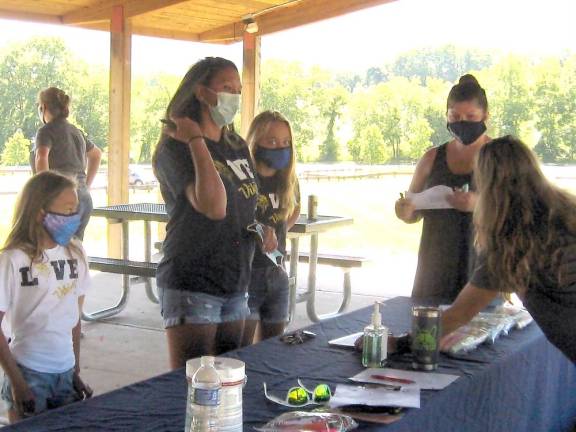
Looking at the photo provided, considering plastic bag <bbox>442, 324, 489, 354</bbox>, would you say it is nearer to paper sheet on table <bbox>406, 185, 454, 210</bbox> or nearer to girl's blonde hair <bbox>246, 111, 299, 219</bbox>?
paper sheet on table <bbox>406, 185, 454, 210</bbox>

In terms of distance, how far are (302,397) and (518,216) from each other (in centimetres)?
78

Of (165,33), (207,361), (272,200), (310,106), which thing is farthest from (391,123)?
(207,361)

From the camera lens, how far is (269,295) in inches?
105

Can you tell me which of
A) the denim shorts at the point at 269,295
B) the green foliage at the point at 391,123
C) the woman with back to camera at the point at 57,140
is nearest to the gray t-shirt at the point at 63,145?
the woman with back to camera at the point at 57,140

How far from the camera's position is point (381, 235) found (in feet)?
33.0

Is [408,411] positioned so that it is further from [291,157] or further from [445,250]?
[291,157]

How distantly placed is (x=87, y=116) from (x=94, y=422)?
7554mm

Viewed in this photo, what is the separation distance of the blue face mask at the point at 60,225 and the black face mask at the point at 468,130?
1.44 meters

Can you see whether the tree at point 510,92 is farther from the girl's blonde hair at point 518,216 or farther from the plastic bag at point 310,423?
the plastic bag at point 310,423

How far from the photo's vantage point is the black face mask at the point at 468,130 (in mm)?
2785

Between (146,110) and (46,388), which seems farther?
(146,110)

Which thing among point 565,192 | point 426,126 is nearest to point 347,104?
point 426,126

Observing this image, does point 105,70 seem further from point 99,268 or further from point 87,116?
point 99,268

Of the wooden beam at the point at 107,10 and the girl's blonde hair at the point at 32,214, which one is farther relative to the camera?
the wooden beam at the point at 107,10
